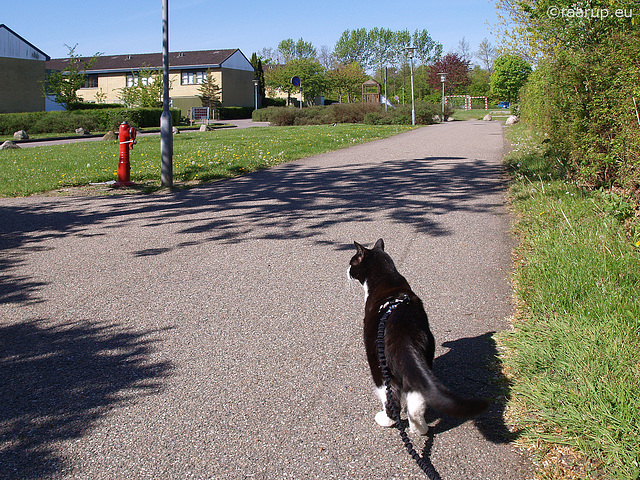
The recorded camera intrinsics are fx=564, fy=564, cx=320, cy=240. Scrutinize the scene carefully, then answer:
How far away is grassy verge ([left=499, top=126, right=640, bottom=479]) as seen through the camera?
101 inches

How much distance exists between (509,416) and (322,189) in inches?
306

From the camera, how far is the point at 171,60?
219ft

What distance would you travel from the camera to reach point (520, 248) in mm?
6113

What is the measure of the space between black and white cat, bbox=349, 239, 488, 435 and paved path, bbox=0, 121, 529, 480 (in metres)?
0.25

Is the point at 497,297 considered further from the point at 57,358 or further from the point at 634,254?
the point at 57,358

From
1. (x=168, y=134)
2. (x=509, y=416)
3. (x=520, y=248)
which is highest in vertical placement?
(x=168, y=134)

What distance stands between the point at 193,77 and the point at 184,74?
135 cm

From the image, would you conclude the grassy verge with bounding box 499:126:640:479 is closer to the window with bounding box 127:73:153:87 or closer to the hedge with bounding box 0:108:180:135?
the hedge with bounding box 0:108:180:135

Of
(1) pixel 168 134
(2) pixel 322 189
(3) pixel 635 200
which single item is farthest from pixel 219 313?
(1) pixel 168 134

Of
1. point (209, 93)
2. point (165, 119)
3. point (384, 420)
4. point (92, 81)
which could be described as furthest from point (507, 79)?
point (384, 420)

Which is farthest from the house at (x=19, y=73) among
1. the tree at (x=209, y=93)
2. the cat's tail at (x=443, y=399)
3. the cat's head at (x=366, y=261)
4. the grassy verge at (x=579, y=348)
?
the cat's tail at (x=443, y=399)

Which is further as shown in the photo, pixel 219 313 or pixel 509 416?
pixel 219 313

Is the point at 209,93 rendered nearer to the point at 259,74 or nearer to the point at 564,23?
the point at 259,74

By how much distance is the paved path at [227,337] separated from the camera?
8.99 ft
